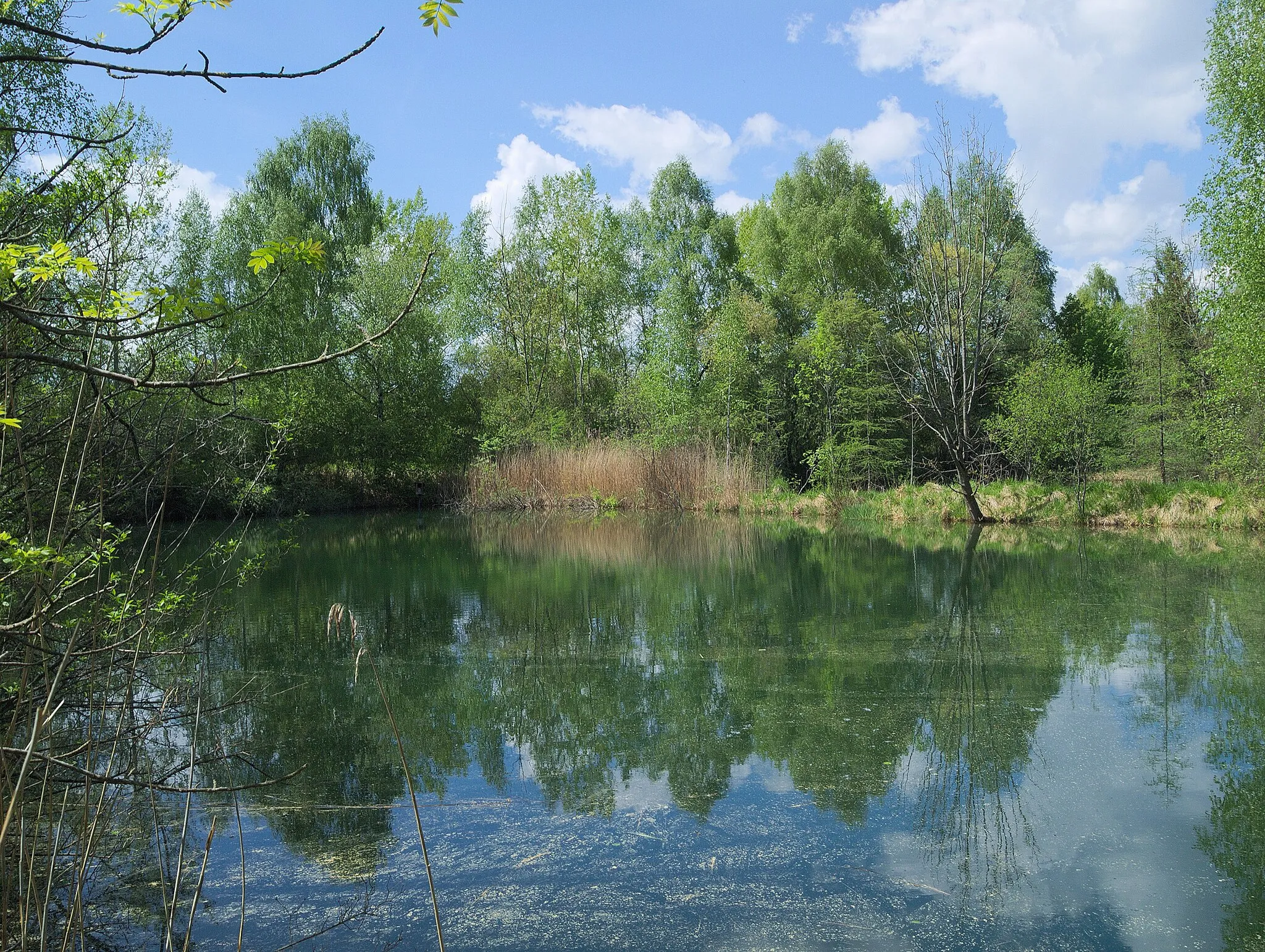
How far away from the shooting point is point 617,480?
20.1 m

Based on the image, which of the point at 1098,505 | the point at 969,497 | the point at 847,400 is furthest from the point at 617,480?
the point at 1098,505

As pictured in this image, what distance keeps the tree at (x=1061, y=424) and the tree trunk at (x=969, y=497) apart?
3.96ft

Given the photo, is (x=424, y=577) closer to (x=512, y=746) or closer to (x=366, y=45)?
(x=512, y=746)

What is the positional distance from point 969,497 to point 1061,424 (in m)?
1.87

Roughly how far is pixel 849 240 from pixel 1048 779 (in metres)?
22.9

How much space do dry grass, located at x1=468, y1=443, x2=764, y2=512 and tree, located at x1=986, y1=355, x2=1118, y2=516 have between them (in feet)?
17.7

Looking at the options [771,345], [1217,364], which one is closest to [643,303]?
[771,345]

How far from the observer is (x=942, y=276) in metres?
15.6

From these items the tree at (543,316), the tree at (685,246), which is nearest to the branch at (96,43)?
the tree at (543,316)

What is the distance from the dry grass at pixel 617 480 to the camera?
64.3 ft

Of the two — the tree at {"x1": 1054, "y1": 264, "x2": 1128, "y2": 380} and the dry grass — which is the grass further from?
the tree at {"x1": 1054, "y1": 264, "x2": 1128, "y2": 380}

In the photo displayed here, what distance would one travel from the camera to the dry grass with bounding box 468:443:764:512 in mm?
19594

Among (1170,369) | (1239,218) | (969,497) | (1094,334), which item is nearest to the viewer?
(1239,218)

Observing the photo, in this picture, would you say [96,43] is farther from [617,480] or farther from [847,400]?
[847,400]
